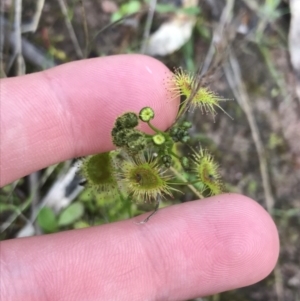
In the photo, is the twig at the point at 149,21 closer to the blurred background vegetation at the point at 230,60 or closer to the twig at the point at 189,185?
the blurred background vegetation at the point at 230,60

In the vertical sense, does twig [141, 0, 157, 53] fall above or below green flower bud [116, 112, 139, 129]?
above

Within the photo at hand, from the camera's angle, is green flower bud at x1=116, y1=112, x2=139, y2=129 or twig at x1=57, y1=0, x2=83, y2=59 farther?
twig at x1=57, y1=0, x2=83, y2=59

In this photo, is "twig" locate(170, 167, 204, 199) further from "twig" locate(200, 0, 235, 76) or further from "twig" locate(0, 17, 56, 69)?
"twig" locate(0, 17, 56, 69)

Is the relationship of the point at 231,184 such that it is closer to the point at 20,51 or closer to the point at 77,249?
the point at 77,249

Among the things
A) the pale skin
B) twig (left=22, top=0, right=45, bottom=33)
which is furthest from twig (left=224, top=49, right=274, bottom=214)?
twig (left=22, top=0, right=45, bottom=33)

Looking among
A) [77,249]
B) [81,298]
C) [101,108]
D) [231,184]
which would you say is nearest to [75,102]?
[101,108]

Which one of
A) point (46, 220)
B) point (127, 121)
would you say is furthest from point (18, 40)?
point (127, 121)
